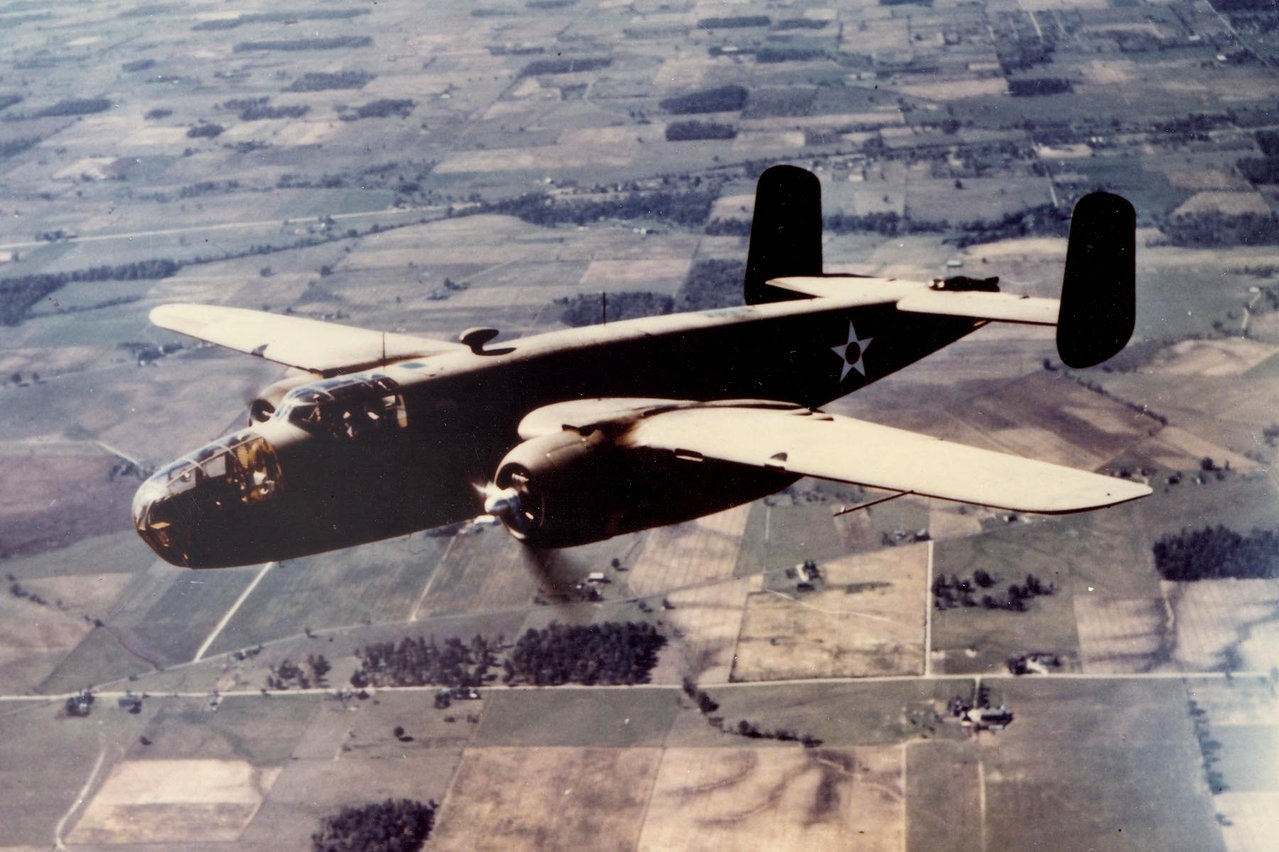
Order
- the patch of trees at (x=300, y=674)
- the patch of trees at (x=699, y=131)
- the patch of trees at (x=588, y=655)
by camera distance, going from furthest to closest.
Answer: the patch of trees at (x=699, y=131) < the patch of trees at (x=300, y=674) < the patch of trees at (x=588, y=655)

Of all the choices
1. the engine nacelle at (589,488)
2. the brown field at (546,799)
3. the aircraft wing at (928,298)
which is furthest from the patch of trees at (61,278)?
the engine nacelle at (589,488)

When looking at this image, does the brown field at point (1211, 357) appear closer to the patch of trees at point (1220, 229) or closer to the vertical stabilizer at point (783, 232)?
the patch of trees at point (1220, 229)

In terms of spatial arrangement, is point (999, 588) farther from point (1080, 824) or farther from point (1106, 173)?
point (1106, 173)

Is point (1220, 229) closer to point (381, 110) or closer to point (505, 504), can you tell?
point (505, 504)

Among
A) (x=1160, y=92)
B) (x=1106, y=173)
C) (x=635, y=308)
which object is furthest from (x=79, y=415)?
(x=1160, y=92)

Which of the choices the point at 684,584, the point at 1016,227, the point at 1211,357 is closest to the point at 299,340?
the point at 684,584
